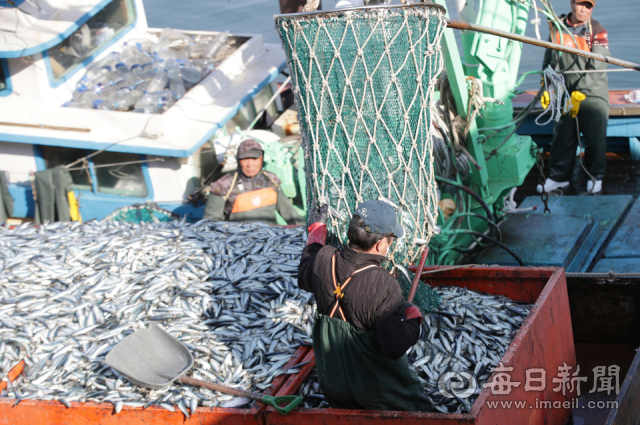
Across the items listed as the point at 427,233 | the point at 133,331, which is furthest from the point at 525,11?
the point at 133,331

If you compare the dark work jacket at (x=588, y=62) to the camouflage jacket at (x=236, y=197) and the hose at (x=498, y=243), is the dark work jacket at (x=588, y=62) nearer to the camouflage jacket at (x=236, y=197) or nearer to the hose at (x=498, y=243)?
the hose at (x=498, y=243)

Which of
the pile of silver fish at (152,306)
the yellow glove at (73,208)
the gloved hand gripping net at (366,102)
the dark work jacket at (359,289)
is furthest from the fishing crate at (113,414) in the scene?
the yellow glove at (73,208)

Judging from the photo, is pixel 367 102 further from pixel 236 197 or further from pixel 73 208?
pixel 73 208

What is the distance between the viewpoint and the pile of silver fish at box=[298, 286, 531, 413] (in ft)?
11.6

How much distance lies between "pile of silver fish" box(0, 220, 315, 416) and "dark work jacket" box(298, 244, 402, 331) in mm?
910

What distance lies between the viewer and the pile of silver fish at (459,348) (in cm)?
355

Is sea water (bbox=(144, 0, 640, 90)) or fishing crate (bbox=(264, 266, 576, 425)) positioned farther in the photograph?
sea water (bbox=(144, 0, 640, 90))

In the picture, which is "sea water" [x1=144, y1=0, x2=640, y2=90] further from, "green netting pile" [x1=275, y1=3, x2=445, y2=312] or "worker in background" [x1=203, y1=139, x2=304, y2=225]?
"green netting pile" [x1=275, y1=3, x2=445, y2=312]

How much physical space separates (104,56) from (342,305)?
291 inches

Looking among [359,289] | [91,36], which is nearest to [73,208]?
[91,36]

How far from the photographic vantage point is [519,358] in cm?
351

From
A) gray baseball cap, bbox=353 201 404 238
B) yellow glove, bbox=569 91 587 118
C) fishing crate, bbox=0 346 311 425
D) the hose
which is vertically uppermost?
gray baseball cap, bbox=353 201 404 238

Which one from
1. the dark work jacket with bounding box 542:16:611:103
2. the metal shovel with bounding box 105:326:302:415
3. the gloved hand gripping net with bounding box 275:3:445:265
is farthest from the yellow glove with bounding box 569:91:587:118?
the metal shovel with bounding box 105:326:302:415

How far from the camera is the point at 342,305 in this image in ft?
10.2
